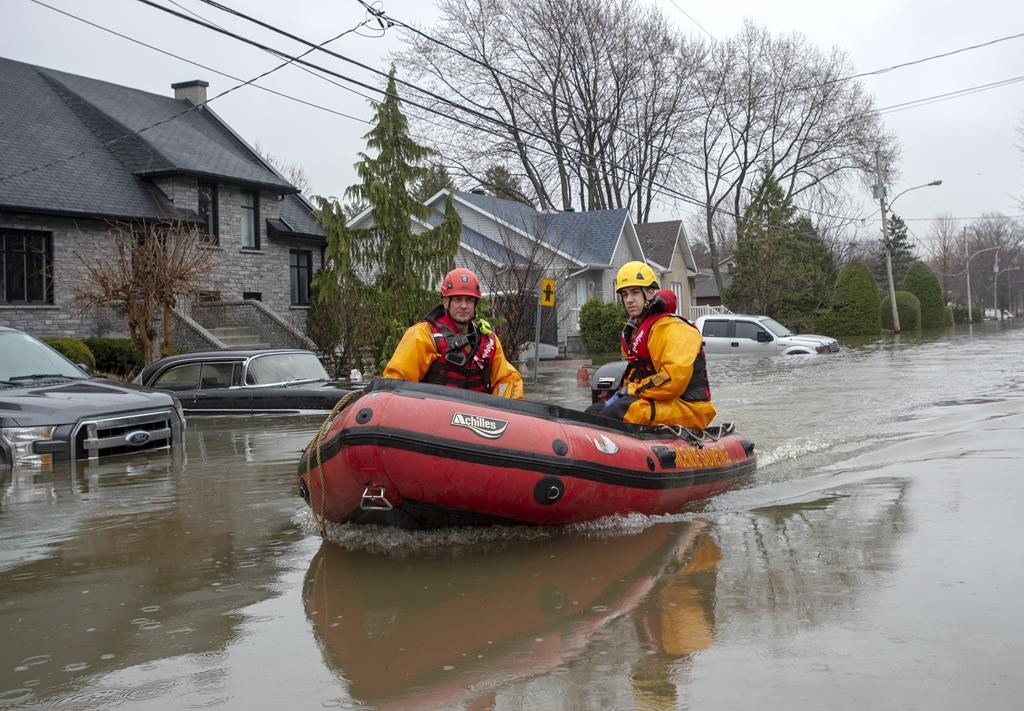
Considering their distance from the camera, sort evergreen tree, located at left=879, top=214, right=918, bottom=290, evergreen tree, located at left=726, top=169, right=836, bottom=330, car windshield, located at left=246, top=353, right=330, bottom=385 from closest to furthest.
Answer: car windshield, located at left=246, top=353, right=330, bottom=385
evergreen tree, located at left=726, top=169, right=836, bottom=330
evergreen tree, located at left=879, top=214, right=918, bottom=290

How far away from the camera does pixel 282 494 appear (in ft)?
30.1

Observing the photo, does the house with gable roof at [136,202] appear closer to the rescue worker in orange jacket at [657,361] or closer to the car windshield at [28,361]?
the car windshield at [28,361]

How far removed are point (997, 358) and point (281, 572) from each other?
24799 millimetres

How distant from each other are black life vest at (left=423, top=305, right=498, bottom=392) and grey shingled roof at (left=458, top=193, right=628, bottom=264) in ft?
90.6

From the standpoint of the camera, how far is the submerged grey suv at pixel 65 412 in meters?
9.74

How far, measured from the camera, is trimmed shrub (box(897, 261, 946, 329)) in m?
57.6

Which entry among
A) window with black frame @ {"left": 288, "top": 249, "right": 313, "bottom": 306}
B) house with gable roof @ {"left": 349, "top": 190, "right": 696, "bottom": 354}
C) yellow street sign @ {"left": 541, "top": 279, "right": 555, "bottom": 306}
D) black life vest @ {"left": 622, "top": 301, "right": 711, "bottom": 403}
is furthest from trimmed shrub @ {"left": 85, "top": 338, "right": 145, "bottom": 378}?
black life vest @ {"left": 622, "top": 301, "right": 711, "bottom": 403}

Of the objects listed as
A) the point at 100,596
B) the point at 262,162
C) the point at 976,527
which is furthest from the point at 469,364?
the point at 262,162

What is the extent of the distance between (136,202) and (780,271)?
2938 cm

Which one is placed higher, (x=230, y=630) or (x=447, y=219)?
(x=447, y=219)

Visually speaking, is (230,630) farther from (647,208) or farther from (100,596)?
(647,208)

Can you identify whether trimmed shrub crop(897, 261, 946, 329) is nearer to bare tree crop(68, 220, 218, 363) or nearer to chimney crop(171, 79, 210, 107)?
chimney crop(171, 79, 210, 107)

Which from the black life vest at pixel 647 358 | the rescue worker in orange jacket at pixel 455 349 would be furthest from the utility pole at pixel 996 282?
the rescue worker in orange jacket at pixel 455 349

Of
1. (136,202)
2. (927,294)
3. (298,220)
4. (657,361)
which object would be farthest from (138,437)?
(927,294)
